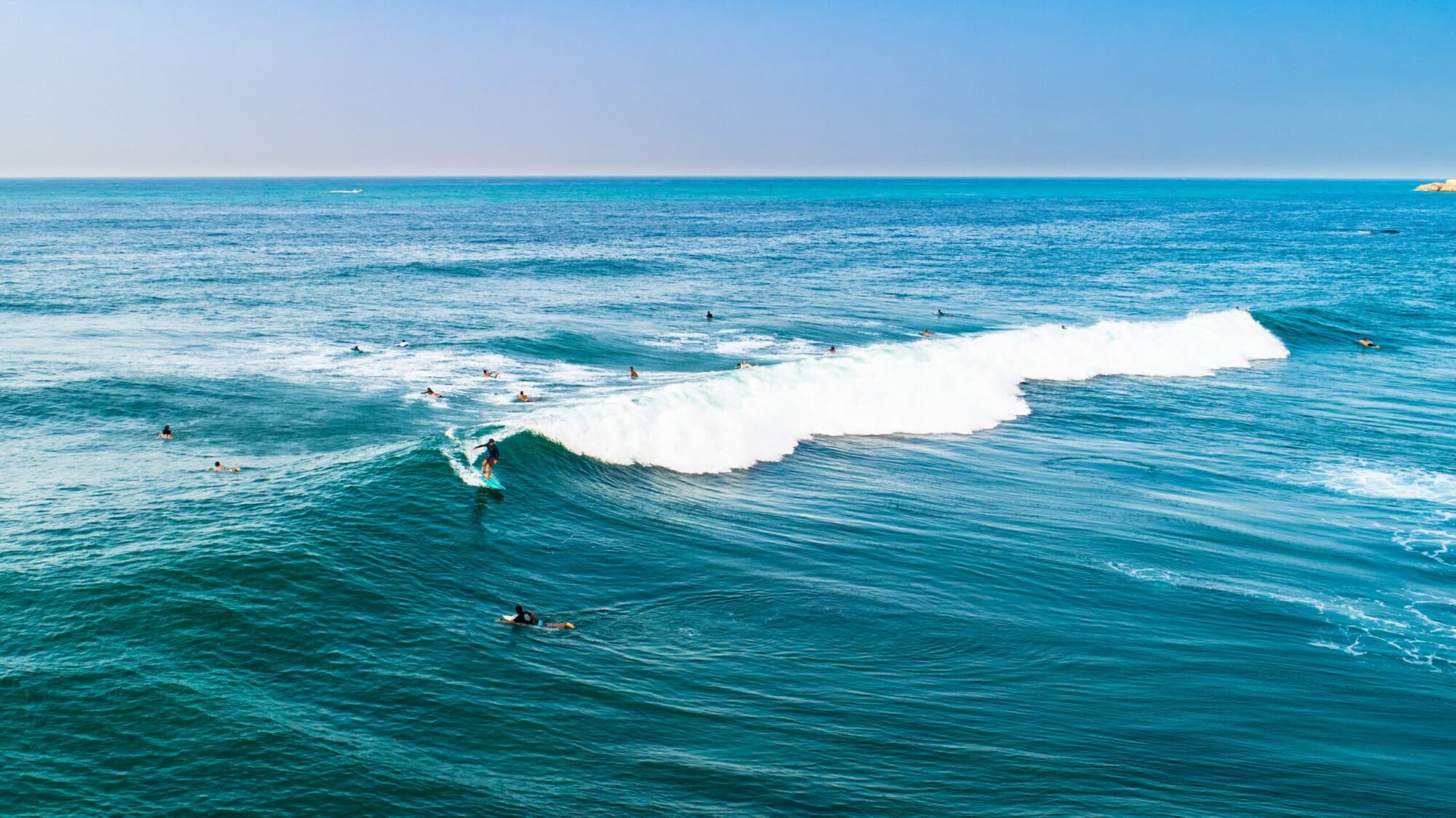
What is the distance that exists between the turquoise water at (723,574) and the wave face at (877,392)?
22cm

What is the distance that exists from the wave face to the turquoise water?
22 centimetres

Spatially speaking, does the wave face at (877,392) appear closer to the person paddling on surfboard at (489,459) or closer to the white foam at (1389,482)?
the person paddling on surfboard at (489,459)

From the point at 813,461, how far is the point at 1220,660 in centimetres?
1621

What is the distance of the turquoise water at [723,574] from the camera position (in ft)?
52.7

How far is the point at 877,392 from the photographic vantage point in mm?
41156

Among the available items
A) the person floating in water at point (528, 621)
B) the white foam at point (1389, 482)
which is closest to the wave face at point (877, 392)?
the person floating in water at point (528, 621)

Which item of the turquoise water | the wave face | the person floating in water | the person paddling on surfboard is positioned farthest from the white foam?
the person paddling on surfboard

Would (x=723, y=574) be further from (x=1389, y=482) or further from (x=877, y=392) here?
(x=1389, y=482)

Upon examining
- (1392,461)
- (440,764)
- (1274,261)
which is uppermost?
(1274,261)

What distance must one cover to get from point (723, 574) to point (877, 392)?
752 inches

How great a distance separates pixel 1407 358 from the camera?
53.7m

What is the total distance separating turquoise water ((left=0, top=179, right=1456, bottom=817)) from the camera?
16.1 metres

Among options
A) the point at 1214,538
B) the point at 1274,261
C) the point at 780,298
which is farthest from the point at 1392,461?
the point at 1274,261

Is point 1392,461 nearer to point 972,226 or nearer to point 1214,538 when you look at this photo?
point 1214,538
